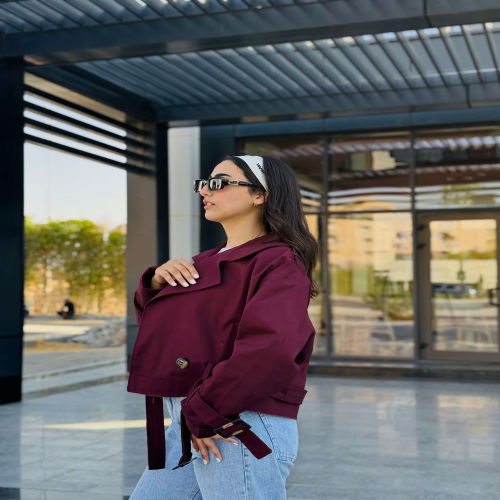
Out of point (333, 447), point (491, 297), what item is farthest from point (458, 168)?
point (333, 447)

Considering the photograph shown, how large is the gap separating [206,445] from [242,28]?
5.91m

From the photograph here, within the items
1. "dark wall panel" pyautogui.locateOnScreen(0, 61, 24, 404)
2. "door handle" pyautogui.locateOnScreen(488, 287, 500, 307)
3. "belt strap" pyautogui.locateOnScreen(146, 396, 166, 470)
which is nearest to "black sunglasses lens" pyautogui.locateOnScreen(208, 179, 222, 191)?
"belt strap" pyautogui.locateOnScreen(146, 396, 166, 470)

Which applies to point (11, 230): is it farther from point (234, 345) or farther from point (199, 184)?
point (234, 345)

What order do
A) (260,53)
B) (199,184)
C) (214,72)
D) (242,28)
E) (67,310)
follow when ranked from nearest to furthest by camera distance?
(199,184), (242,28), (260,53), (214,72), (67,310)

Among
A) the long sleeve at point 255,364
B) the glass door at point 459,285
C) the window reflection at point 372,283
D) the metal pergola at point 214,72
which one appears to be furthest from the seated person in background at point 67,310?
the long sleeve at point 255,364

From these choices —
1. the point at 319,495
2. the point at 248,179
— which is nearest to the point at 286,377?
the point at 248,179

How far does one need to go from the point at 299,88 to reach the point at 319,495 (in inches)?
261

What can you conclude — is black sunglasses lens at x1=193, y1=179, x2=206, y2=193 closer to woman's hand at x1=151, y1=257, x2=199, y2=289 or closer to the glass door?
woman's hand at x1=151, y1=257, x2=199, y2=289

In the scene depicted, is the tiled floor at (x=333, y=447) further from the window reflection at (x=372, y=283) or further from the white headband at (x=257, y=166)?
the white headband at (x=257, y=166)

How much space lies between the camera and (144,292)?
211 centimetres

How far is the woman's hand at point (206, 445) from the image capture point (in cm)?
186

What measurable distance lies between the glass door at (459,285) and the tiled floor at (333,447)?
202 centimetres

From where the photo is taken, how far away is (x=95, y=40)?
25.1ft

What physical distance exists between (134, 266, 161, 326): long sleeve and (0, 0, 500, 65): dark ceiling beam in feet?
17.0
